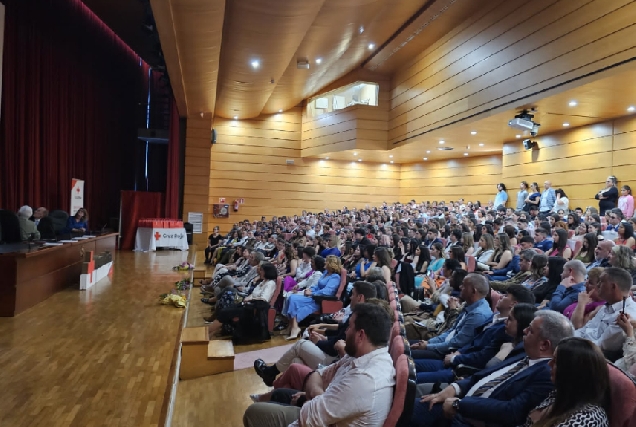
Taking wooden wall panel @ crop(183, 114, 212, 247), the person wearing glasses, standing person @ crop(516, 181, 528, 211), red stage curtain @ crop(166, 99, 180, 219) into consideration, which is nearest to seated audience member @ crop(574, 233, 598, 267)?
the person wearing glasses

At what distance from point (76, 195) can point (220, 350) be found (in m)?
7.06

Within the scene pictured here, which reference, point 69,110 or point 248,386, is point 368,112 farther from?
point 248,386

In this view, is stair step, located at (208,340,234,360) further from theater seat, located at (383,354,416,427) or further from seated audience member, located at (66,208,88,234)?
seated audience member, located at (66,208,88,234)

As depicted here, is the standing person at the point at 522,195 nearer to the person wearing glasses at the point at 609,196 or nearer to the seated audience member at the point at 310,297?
the person wearing glasses at the point at 609,196

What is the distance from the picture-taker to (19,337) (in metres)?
3.47

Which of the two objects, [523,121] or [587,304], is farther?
[523,121]

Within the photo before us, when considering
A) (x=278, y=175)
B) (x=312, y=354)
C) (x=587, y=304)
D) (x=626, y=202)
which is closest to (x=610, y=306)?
(x=587, y=304)

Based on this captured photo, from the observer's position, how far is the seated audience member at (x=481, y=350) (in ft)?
7.72

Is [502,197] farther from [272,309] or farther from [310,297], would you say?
[272,309]

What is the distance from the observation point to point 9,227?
566cm

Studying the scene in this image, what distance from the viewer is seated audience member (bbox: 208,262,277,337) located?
173 inches

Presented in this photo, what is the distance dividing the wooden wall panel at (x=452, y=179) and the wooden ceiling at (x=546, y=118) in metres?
0.31

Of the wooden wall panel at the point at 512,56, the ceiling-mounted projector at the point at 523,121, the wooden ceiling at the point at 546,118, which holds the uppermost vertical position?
the wooden wall panel at the point at 512,56

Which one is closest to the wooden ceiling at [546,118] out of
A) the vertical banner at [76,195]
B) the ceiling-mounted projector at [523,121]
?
the ceiling-mounted projector at [523,121]
